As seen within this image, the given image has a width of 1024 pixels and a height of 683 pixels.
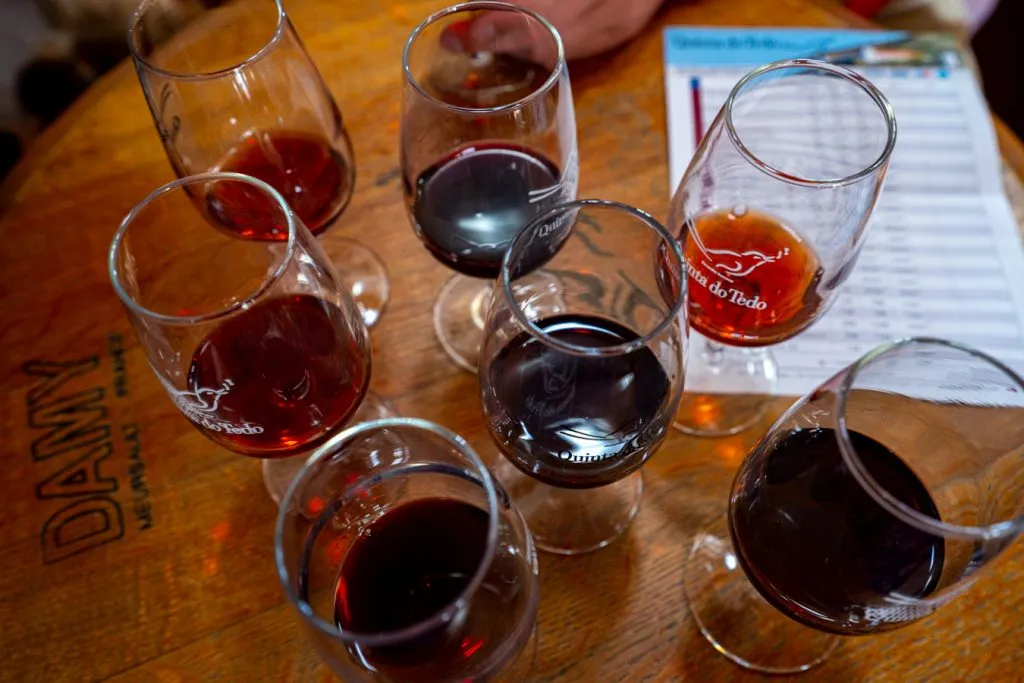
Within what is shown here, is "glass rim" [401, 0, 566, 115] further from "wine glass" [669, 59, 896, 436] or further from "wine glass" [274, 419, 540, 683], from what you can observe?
"wine glass" [274, 419, 540, 683]

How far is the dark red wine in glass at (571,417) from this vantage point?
67 centimetres

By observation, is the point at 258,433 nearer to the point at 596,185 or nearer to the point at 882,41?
the point at 596,185

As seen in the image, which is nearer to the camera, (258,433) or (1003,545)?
(1003,545)

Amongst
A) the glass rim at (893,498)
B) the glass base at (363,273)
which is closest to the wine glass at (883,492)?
the glass rim at (893,498)

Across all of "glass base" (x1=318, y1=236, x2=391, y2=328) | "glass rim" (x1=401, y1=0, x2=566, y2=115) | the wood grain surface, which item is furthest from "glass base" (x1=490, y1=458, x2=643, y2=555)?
"glass rim" (x1=401, y1=0, x2=566, y2=115)

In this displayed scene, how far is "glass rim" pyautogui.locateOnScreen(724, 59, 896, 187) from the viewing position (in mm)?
694

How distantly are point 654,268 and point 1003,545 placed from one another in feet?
1.04

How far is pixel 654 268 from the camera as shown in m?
0.70

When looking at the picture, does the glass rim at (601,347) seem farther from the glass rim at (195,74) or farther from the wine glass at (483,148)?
the glass rim at (195,74)

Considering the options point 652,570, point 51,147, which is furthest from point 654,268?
point 51,147

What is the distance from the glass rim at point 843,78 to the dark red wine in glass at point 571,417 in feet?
0.64

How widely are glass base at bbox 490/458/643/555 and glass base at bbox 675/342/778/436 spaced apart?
9 cm

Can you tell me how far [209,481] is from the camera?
33.4 inches

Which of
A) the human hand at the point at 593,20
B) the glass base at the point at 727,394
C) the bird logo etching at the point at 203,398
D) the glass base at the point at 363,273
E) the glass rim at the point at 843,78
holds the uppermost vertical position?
the glass rim at the point at 843,78
